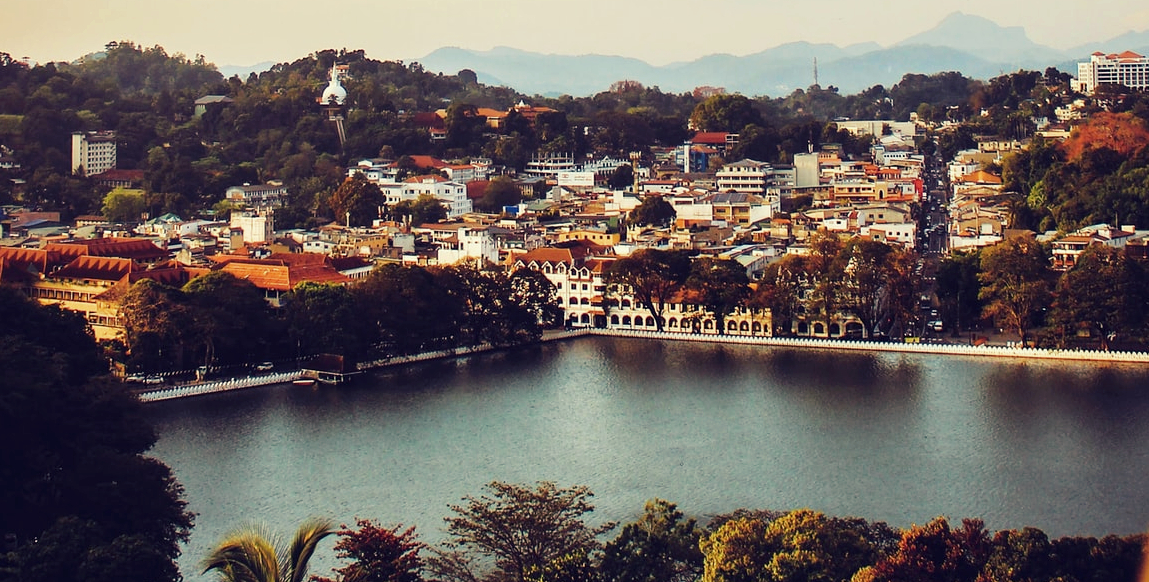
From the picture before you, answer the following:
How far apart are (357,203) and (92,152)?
29.6 feet

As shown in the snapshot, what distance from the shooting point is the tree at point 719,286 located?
2020cm

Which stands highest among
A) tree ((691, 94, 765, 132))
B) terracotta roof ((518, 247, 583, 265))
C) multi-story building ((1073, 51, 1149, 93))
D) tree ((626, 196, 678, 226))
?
multi-story building ((1073, 51, 1149, 93))

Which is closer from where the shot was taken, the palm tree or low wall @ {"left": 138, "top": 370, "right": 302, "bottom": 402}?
the palm tree

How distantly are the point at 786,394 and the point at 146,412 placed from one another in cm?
640

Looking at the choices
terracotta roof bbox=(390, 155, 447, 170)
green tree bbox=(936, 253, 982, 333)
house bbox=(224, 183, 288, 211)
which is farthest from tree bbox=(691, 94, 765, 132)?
green tree bbox=(936, 253, 982, 333)

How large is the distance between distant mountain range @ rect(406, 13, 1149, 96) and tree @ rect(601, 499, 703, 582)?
203ft

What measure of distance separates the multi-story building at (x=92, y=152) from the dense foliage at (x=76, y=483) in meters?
22.8

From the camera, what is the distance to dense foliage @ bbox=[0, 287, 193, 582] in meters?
8.74

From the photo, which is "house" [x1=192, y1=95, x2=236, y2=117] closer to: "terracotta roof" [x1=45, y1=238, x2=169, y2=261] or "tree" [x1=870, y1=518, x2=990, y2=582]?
"terracotta roof" [x1=45, y1=238, x2=169, y2=261]

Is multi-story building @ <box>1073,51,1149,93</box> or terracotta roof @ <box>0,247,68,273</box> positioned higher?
multi-story building @ <box>1073,51,1149,93</box>

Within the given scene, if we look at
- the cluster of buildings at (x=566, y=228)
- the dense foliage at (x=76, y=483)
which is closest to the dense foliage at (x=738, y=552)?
the dense foliage at (x=76, y=483)

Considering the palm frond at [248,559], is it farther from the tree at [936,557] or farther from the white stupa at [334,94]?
the white stupa at [334,94]

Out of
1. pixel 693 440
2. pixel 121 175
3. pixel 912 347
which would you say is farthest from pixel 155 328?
pixel 121 175

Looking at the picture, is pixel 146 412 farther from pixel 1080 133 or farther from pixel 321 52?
pixel 321 52
